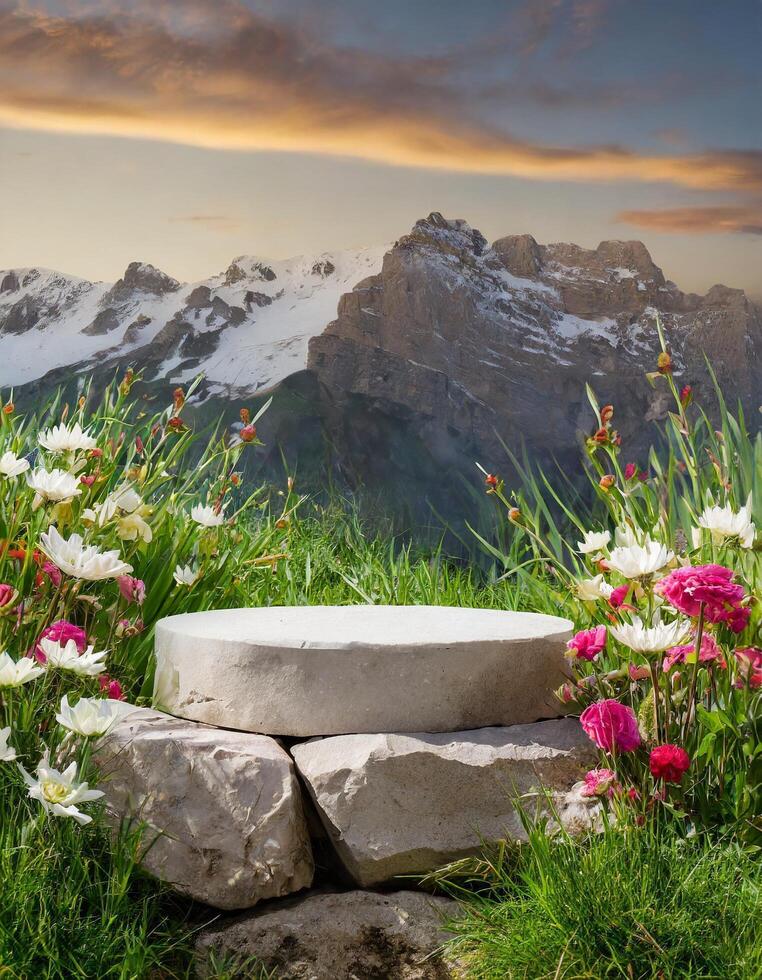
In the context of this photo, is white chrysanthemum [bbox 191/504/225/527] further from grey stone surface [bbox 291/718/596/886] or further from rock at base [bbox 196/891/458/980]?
rock at base [bbox 196/891/458/980]

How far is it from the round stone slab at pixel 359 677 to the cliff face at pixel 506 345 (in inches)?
161

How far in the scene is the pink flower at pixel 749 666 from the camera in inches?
65.0

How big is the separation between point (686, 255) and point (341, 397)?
2327 millimetres

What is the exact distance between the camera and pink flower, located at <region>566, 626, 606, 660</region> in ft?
5.80

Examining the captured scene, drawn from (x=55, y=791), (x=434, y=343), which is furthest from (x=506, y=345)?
(x=55, y=791)

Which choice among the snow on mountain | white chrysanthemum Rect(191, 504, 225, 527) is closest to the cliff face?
the snow on mountain

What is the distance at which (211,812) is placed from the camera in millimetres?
1740

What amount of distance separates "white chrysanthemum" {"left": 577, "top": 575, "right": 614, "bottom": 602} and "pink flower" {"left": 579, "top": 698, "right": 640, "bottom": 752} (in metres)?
0.23

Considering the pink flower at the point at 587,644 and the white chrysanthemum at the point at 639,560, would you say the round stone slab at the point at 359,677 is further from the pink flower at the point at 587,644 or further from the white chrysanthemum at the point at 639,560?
the white chrysanthemum at the point at 639,560

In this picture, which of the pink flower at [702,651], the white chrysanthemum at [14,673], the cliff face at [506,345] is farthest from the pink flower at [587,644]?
the cliff face at [506,345]

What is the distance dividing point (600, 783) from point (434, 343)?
16.3 ft

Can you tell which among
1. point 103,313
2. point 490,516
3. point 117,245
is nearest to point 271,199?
point 117,245

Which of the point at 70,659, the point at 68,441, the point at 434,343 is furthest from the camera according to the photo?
the point at 434,343

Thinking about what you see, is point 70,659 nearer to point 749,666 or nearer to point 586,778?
point 586,778
